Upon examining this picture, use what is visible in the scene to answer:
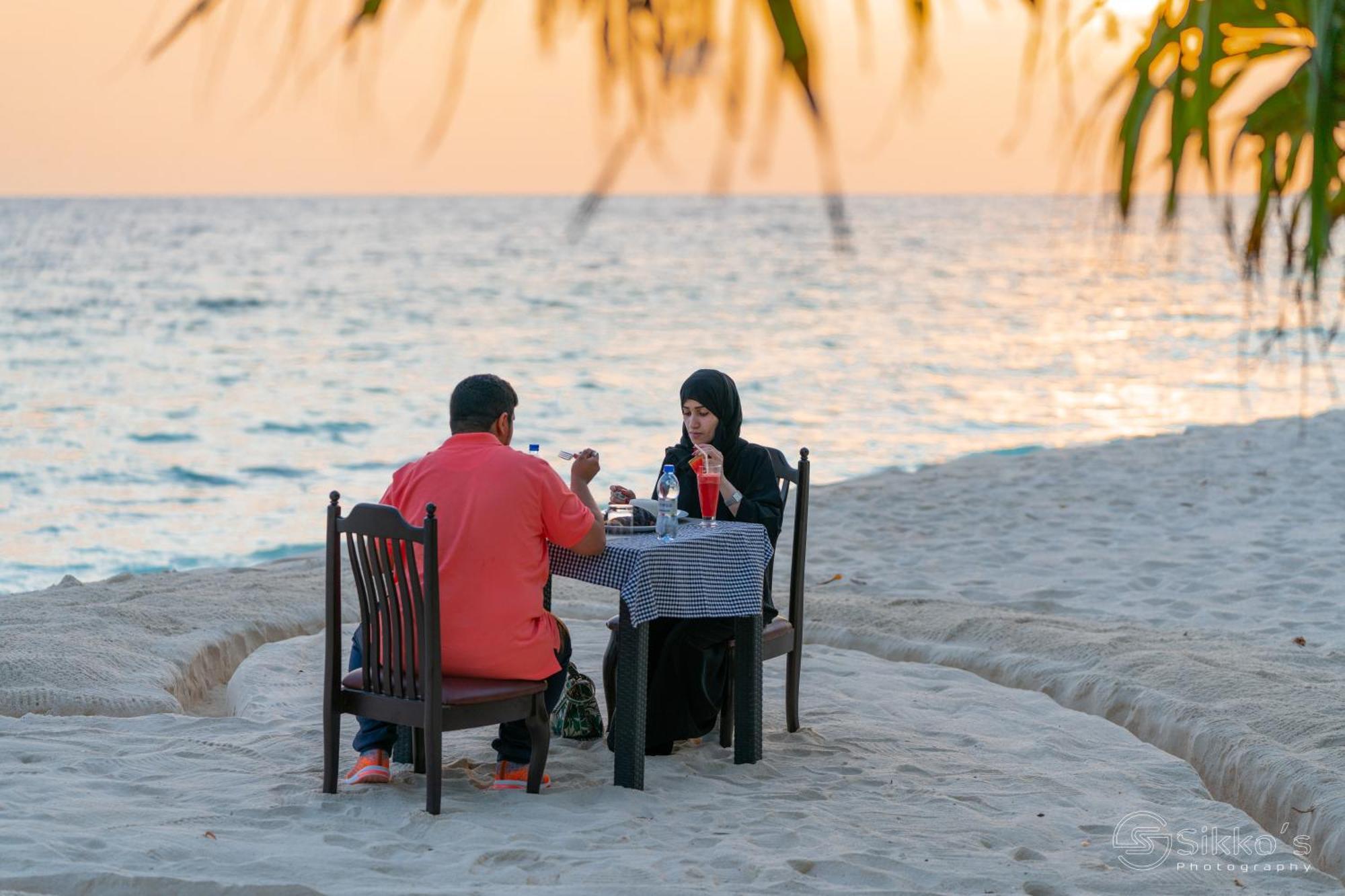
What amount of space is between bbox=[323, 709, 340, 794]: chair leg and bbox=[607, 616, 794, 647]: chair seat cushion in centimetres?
104

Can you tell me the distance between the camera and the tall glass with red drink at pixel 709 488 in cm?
468

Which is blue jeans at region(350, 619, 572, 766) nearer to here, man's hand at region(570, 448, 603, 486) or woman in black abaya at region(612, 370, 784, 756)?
woman in black abaya at region(612, 370, 784, 756)

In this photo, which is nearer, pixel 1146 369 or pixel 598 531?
pixel 598 531

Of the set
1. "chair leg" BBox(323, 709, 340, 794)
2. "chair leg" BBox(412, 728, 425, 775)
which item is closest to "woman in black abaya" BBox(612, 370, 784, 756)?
"chair leg" BBox(412, 728, 425, 775)

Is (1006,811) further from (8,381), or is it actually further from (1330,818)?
(8,381)

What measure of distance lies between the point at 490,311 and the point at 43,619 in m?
30.1

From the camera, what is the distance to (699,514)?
16.9 ft

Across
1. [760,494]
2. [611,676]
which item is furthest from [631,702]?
[760,494]

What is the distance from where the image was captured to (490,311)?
118 ft

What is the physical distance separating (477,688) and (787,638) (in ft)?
4.82

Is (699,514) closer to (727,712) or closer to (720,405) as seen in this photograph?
(720,405)

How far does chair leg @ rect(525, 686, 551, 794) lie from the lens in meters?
4.10

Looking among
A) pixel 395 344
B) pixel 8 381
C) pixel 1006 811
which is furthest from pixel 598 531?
pixel 395 344

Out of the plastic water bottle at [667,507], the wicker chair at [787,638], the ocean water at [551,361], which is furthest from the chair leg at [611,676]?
the ocean water at [551,361]
